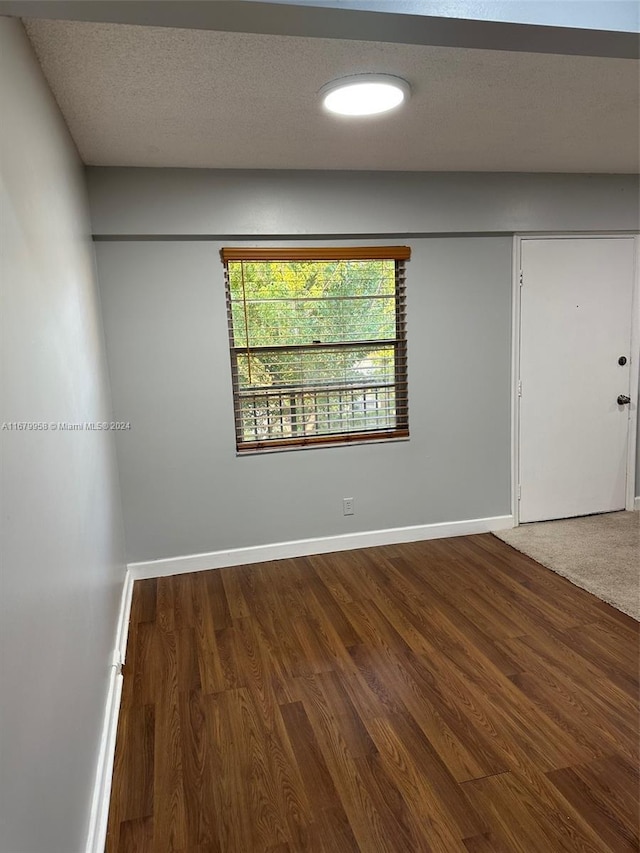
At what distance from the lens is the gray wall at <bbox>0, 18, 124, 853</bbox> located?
3.40ft

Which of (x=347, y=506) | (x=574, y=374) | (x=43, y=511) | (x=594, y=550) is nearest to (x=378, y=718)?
(x=43, y=511)

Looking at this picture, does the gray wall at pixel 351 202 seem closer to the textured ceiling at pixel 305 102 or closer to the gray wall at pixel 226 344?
the gray wall at pixel 226 344

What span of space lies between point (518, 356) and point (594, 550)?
4.50ft

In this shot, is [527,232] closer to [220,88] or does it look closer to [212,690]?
[220,88]

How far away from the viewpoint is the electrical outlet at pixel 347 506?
371 cm

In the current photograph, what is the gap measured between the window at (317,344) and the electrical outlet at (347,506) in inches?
16.2

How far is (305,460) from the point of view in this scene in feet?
11.8

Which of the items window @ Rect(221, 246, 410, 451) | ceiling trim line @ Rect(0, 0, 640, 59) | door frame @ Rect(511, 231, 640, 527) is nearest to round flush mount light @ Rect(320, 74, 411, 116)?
ceiling trim line @ Rect(0, 0, 640, 59)

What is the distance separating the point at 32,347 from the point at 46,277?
1.21 feet

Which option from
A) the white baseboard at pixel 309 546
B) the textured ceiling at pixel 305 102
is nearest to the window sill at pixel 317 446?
the white baseboard at pixel 309 546

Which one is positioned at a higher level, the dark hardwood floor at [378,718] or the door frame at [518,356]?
the door frame at [518,356]

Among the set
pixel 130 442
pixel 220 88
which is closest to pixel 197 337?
pixel 130 442

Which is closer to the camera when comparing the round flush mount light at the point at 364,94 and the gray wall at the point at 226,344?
the round flush mount light at the point at 364,94

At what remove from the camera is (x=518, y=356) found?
3.83m
